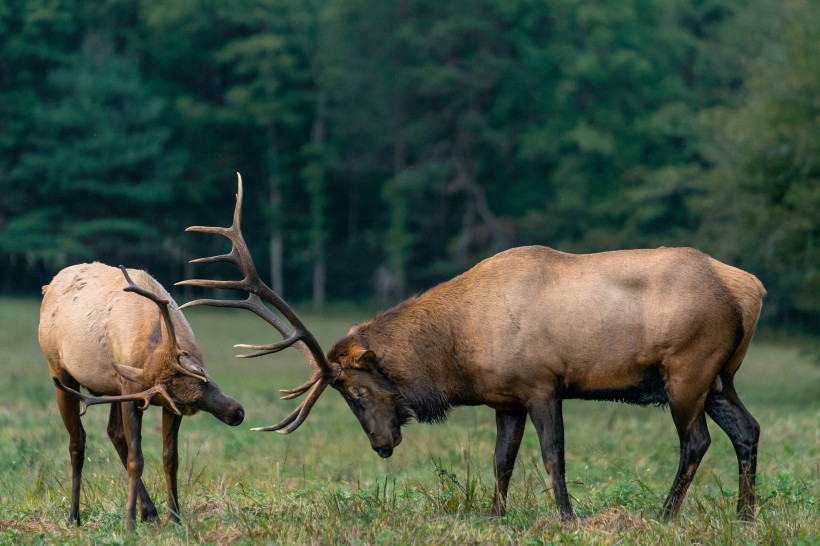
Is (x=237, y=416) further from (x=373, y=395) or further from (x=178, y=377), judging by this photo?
(x=373, y=395)

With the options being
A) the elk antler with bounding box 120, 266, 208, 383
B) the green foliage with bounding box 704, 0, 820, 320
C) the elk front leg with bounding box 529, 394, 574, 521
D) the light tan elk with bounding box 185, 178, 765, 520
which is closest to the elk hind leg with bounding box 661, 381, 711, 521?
the light tan elk with bounding box 185, 178, 765, 520

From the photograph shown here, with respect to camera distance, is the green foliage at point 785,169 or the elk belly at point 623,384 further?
the green foliage at point 785,169

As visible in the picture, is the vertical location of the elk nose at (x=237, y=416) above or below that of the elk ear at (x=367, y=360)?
below

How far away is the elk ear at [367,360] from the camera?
8.41 meters

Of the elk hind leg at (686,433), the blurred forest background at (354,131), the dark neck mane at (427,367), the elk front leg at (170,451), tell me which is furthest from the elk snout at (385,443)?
the blurred forest background at (354,131)

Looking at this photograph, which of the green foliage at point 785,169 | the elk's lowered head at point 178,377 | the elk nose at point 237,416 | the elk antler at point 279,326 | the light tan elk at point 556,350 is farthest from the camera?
the green foliage at point 785,169

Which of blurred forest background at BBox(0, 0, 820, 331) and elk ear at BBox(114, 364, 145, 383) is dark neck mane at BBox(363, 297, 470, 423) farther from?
blurred forest background at BBox(0, 0, 820, 331)

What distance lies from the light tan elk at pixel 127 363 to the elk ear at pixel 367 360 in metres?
1.01

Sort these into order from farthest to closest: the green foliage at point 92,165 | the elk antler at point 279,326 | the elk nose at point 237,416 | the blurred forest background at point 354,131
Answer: the blurred forest background at point 354,131 → the green foliage at point 92,165 → the elk antler at point 279,326 → the elk nose at point 237,416

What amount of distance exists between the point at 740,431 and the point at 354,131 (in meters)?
40.0

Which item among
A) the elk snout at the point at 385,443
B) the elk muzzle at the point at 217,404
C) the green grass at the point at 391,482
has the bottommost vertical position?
the green grass at the point at 391,482

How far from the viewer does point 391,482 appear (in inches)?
412

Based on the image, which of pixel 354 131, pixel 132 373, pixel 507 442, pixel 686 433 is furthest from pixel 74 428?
pixel 354 131

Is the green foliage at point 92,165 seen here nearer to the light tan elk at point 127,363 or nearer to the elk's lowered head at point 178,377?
the light tan elk at point 127,363
